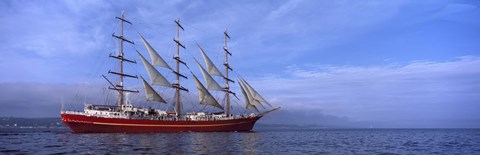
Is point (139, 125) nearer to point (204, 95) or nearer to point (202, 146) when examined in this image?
point (204, 95)

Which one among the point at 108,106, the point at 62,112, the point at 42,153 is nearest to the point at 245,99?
the point at 108,106

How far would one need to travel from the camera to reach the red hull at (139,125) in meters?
63.2

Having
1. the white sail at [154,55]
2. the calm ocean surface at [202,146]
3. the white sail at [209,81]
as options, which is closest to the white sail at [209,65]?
the white sail at [209,81]

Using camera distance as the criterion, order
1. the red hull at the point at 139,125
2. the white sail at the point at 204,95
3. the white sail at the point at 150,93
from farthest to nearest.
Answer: the white sail at the point at 204,95 < the white sail at the point at 150,93 < the red hull at the point at 139,125

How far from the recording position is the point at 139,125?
67.9m

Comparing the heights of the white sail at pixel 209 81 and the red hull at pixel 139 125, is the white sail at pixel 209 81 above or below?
above

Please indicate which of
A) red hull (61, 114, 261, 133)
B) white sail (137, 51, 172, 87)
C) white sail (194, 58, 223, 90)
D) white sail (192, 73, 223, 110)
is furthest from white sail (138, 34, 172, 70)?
A: red hull (61, 114, 261, 133)

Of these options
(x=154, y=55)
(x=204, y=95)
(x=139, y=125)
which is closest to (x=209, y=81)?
(x=204, y=95)

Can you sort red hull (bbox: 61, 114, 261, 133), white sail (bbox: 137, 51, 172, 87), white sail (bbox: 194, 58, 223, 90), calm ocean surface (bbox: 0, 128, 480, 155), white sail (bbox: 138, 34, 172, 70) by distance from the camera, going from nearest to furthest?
calm ocean surface (bbox: 0, 128, 480, 155), red hull (bbox: 61, 114, 261, 133), white sail (bbox: 137, 51, 172, 87), white sail (bbox: 138, 34, 172, 70), white sail (bbox: 194, 58, 223, 90)

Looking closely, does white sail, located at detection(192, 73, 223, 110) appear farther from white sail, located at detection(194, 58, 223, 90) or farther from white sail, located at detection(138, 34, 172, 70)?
white sail, located at detection(138, 34, 172, 70)

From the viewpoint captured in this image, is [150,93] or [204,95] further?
[204,95]

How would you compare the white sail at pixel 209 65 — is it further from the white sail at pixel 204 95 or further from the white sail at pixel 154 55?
the white sail at pixel 154 55

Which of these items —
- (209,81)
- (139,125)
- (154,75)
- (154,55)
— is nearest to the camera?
(139,125)

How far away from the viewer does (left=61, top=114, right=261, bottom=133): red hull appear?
63156mm
